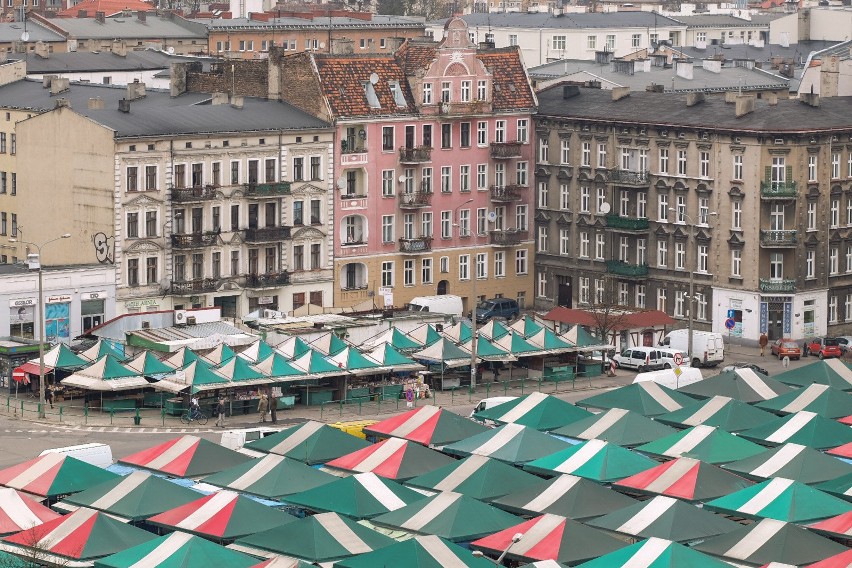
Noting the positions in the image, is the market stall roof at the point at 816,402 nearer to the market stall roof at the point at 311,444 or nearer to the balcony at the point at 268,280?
the market stall roof at the point at 311,444

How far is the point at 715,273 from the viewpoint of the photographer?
372ft

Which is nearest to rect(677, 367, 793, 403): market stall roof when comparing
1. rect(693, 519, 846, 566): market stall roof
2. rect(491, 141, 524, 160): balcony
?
rect(693, 519, 846, 566): market stall roof

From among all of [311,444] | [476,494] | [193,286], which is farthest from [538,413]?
[193,286]

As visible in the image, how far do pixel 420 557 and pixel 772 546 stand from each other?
34.1 feet

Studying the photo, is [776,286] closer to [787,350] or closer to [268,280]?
[787,350]

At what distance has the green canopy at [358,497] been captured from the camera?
228 ft

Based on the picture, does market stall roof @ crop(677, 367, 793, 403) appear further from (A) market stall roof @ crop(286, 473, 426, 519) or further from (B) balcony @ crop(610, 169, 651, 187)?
(B) balcony @ crop(610, 169, 651, 187)

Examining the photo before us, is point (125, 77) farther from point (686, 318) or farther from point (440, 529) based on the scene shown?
point (440, 529)

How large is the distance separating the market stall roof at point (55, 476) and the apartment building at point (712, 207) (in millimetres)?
41428

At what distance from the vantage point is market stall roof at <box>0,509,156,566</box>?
64125mm

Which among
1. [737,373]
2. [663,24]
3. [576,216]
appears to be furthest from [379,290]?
[663,24]

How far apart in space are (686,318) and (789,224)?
7.36 m

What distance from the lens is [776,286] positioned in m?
112

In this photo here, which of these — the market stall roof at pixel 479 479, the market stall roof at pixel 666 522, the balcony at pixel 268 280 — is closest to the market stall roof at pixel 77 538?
the market stall roof at pixel 479 479
